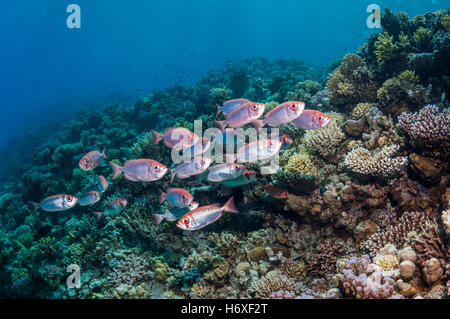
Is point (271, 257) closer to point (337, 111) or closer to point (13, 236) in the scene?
point (337, 111)

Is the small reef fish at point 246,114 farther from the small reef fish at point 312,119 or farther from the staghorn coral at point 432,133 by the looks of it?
the staghorn coral at point 432,133

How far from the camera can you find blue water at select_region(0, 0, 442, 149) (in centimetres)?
9056

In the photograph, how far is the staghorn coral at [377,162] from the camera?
405 cm

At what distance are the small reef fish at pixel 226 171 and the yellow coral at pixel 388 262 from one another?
7.62ft

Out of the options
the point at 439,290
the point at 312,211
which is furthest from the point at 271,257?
the point at 439,290

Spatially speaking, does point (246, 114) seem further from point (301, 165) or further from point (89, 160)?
point (89, 160)

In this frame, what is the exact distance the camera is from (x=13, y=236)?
874 centimetres

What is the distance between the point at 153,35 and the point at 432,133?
185 meters

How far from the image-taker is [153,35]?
525 feet

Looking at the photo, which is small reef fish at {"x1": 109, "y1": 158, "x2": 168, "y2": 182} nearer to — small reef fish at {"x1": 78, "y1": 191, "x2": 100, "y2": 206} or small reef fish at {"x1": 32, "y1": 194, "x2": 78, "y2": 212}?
small reef fish at {"x1": 78, "y1": 191, "x2": 100, "y2": 206}

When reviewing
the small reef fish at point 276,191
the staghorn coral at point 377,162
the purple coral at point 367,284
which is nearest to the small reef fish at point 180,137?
the small reef fish at point 276,191
